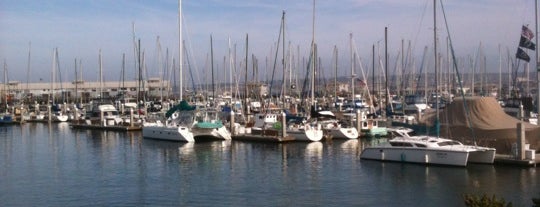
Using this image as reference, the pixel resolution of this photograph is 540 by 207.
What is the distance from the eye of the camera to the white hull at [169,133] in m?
53.3

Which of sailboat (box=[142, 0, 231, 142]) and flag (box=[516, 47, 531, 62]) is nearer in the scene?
flag (box=[516, 47, 531, 62])

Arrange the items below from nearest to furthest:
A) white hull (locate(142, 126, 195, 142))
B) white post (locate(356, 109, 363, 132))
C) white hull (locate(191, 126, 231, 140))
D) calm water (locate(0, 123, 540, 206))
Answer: calm water (locate(0, 123, 540, 206)) → white hull (locate(142, 126, 195, 142)) → white hull (locate(191, 126, 231, 140)) → white post (locate(356, 109, 363, 132))

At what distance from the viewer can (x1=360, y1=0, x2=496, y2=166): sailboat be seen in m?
35.1

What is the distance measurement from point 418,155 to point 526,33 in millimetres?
17509


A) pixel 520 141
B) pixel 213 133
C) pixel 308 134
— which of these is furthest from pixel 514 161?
pixel 213 133

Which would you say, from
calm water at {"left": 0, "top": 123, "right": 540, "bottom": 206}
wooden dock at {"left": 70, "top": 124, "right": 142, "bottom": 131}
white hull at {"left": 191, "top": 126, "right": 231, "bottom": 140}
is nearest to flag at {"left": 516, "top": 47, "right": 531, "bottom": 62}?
calm water at {"left": 0, "top": 123, "right": 540, "bottom": 206}

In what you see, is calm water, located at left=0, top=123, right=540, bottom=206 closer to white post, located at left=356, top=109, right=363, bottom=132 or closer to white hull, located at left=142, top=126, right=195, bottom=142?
white hull, located at left=142, top=126, right=195, bottom=142

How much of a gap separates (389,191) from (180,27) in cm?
3329

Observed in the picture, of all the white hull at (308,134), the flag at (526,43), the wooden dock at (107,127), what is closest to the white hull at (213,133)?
the white hull at (308,134)

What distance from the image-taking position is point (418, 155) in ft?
120

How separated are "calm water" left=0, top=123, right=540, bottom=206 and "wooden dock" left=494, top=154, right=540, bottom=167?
0.64 m

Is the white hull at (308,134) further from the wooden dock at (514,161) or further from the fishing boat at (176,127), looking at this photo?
the wooden dock at (514,161)

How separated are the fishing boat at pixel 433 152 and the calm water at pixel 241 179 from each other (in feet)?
1.97

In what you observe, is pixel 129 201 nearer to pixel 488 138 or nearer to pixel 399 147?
Result: pixel 399 147
